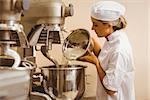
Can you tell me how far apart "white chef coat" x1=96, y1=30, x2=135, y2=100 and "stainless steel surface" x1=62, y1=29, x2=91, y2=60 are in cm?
9

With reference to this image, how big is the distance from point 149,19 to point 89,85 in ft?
1.49

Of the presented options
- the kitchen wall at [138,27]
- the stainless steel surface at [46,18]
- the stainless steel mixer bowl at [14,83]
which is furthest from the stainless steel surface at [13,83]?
the kitchen wall at [138,27]

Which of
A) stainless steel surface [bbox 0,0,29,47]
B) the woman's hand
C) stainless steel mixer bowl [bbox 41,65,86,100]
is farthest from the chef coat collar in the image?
stainless steel surface [bbox 0,0,29,47]

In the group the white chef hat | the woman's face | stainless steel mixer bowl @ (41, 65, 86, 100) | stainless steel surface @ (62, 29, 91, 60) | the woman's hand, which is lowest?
stainless steel mixer bowl @ (41, 65, 86, 100)

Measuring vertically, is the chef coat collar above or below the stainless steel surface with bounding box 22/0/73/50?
below

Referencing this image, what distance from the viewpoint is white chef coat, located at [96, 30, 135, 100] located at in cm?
98

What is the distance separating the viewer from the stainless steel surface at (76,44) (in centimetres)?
98

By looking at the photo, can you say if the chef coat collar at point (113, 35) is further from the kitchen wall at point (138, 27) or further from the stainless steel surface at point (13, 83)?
the stainless steel surface at point (13, 83)

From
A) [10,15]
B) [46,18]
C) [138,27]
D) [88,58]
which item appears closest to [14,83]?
[10,15]

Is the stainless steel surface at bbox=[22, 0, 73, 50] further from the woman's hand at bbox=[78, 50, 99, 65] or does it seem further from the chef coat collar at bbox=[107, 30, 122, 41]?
the chef coat collar at bbox=[107, 30, 122, 41]

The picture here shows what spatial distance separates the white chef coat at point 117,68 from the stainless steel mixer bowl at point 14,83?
42cm

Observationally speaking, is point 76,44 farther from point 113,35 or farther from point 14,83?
point 14,83

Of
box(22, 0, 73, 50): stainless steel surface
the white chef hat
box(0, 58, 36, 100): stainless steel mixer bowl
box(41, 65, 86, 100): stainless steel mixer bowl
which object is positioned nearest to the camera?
box(0, 58, 36, 100): stainless steel mixer bowl

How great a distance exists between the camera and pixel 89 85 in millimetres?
1327
